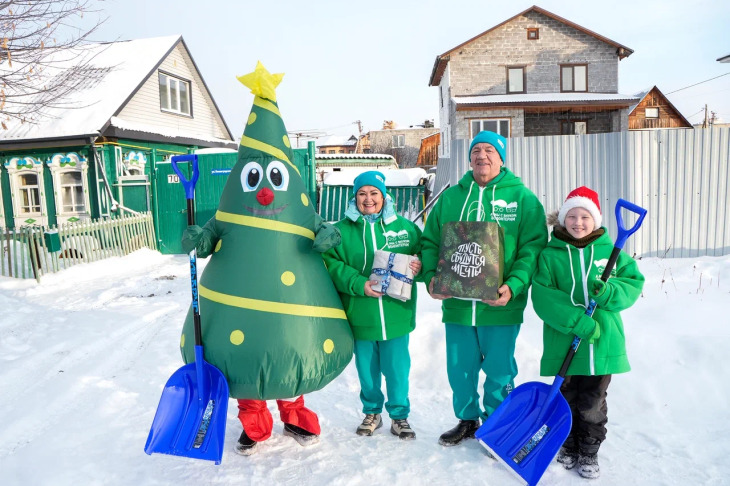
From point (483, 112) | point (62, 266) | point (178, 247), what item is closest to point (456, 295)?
point (62, 266)

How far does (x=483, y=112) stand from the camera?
1989 centimetres

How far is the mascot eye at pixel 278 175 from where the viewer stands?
9.84ft

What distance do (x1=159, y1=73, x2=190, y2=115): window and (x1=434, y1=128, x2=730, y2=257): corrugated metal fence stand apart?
11609 mm

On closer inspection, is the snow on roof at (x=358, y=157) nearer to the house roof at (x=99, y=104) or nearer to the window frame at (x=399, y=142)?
the house roof at (x=99, y=104)

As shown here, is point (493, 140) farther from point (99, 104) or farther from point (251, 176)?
point (99, 104)

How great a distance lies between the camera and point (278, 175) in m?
3.02

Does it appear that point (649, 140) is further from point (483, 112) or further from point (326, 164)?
point (326, 164)

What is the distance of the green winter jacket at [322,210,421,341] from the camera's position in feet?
10.2

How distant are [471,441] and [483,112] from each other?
1829 cm

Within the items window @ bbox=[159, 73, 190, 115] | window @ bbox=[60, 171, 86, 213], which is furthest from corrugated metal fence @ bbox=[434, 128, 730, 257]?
window @ bbox=[159, 73, 190, 115]

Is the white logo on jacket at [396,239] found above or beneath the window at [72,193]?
beneath

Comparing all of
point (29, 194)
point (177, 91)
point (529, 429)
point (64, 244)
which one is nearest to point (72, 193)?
point (29, 194)

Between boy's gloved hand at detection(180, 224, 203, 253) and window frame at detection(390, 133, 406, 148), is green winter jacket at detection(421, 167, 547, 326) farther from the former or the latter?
window frame at detection(390, 133, 406, 148)

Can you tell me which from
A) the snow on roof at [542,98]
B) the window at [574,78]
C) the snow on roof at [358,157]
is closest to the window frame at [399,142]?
the snow on roof at [358,157]
